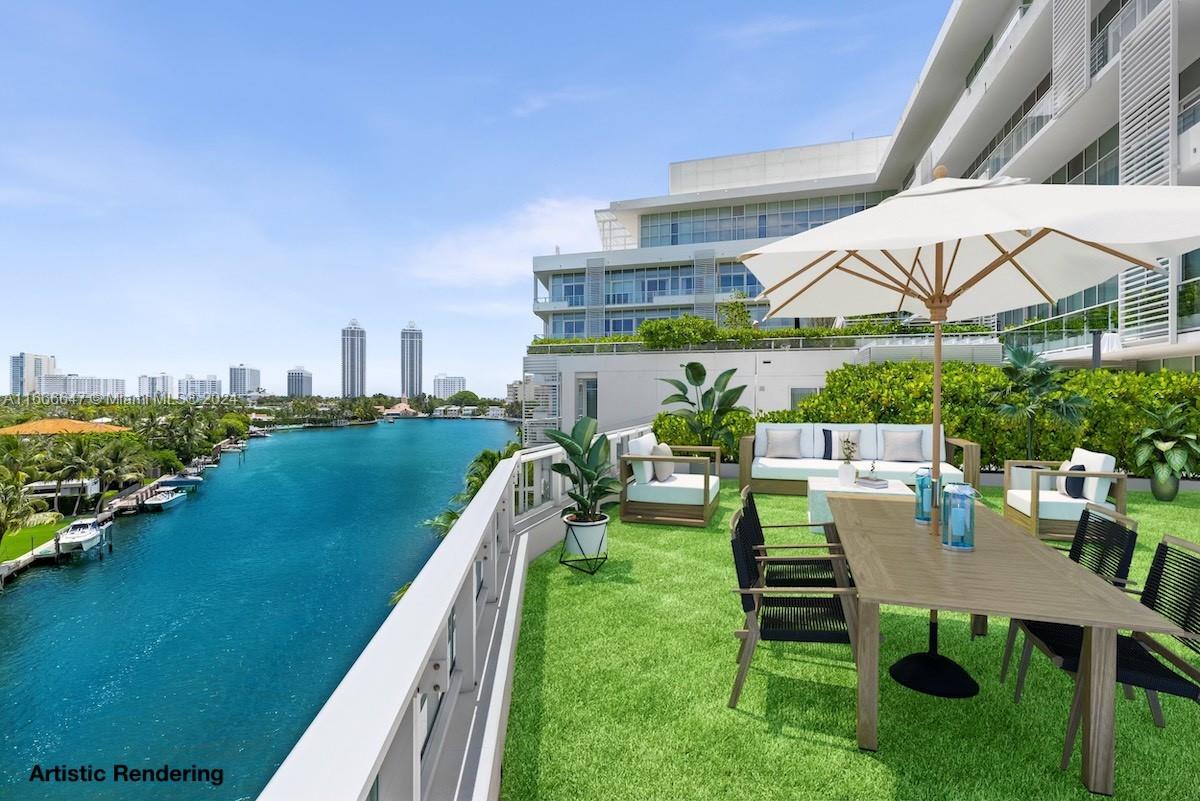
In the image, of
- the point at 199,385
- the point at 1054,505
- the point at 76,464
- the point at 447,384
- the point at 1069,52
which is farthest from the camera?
the point at 199,385

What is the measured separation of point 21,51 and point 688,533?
40300 millimetres

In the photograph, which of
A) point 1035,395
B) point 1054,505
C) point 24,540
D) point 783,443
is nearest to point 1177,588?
point 1054,505

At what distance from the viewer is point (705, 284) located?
105 feet

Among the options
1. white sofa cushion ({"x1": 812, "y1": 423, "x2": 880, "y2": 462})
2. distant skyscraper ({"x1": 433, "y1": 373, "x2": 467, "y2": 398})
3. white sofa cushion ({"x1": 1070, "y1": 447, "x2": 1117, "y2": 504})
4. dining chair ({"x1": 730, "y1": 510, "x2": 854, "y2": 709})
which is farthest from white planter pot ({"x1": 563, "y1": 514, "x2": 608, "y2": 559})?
distant skyscraper ({"x1": 433, "y1": 373, "x2": 467, "y2": 398})

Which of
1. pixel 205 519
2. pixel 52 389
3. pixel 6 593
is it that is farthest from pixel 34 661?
pixel 52 389

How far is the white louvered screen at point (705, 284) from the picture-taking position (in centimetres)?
3164

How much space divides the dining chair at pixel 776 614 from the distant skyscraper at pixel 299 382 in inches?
7468

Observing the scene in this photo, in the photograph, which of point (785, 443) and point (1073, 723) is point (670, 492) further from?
point (1073, 723)

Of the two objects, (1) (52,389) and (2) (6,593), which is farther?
(1) (52,389)

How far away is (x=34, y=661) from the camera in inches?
1298

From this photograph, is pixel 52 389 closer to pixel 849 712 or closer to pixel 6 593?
pixel 6 593

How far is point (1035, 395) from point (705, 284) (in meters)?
24.4

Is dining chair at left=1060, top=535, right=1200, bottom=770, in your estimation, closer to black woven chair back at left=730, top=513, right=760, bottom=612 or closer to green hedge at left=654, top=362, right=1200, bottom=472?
black woven chair back at left=730, top=513, right=760, bottom=612

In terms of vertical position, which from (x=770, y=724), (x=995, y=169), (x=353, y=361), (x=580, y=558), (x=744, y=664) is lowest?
(x=770, y=724)
